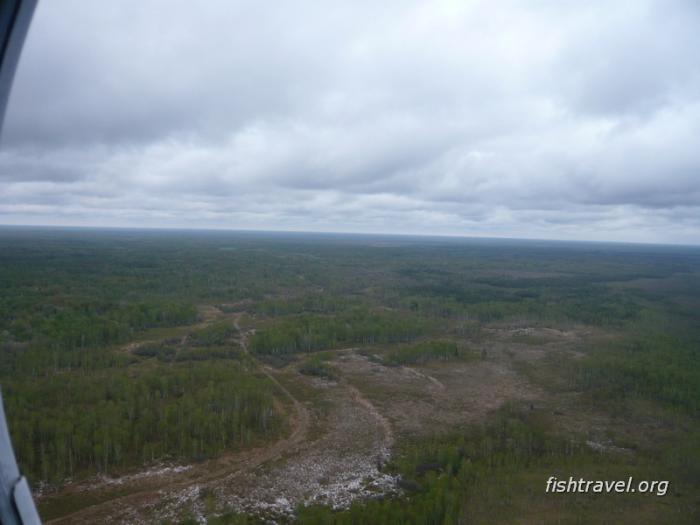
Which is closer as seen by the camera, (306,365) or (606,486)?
(606,486)

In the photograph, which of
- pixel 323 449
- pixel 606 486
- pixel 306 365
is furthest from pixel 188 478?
pixel 306 365

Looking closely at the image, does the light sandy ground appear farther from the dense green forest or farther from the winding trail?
the dense green forest

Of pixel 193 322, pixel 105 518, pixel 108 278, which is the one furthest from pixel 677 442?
pixel 108 278

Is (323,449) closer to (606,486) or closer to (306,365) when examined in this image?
(606,486)

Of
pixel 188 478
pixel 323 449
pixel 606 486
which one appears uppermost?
pixel 606 486

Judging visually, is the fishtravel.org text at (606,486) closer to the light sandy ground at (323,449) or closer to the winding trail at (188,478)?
the light sandy ground at (323,449)

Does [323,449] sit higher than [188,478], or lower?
lower

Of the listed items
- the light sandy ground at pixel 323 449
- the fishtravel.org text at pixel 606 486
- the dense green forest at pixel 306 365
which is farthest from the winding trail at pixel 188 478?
the fishtravel.org text at pixel 606 486

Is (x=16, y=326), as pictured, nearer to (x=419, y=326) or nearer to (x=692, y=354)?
(x=419, y=326)

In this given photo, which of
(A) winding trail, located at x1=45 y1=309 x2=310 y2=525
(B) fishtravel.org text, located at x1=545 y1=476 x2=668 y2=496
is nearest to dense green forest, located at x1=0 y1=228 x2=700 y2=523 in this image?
(B) fishtravel.org text, located at x1=545 y1=476 x2=668 y2=496
